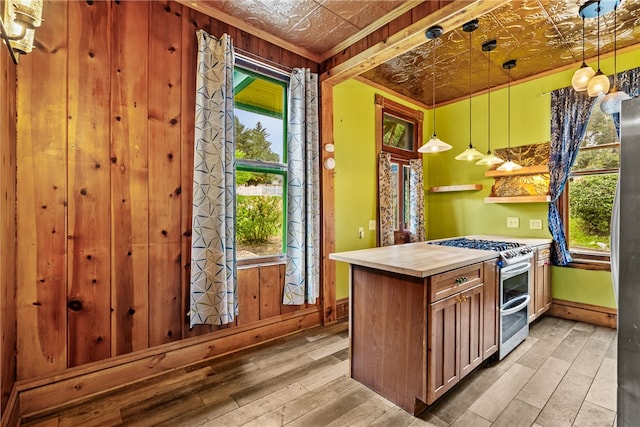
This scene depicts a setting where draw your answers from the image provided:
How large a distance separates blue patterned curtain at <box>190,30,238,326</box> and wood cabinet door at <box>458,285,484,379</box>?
1.74 metres

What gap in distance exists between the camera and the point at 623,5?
7.79 ft

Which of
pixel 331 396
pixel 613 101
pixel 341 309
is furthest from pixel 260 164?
pixel 613 101

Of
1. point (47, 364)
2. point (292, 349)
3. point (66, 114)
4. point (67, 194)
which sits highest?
point (66, 114)

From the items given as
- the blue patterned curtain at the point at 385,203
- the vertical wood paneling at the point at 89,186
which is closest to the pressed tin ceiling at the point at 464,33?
the vertical wood paneling at the point at 89,186

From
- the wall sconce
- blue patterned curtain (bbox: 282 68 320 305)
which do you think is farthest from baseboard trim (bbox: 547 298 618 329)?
the wall sconce

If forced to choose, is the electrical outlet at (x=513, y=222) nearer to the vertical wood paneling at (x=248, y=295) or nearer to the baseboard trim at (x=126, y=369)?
the baseboard trim at (x=126, y=369)

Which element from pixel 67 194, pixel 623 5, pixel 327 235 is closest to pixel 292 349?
pixel 327 235

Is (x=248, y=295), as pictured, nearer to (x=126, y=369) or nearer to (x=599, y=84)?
(x=126, y=369)

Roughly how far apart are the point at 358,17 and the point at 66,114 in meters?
2.32

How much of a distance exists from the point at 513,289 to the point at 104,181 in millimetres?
3424

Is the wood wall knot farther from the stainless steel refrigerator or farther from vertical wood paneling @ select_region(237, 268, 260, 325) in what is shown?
the stainless steel refrigerator

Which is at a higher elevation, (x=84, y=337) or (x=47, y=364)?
(x=84, y=337)

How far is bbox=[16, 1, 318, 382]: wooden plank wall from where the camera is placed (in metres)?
1.78

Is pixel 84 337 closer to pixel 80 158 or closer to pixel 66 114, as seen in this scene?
pixel 80 158
